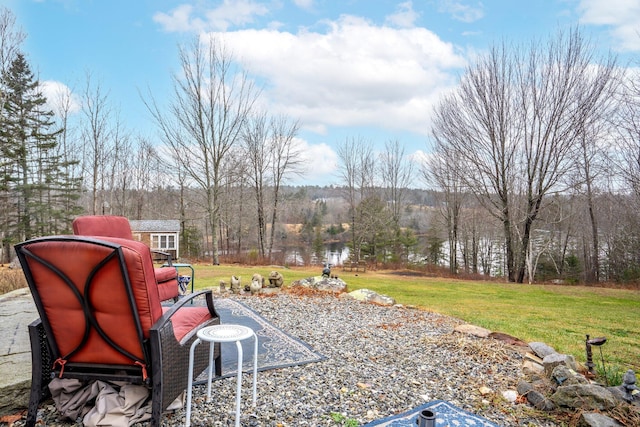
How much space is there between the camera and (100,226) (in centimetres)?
429

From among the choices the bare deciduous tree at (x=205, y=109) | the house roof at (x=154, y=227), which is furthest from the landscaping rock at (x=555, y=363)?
the house roof at (x=154, y=227)

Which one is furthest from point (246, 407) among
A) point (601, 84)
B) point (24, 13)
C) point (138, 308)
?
point (24, 13)

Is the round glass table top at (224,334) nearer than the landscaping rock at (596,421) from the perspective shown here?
Yes

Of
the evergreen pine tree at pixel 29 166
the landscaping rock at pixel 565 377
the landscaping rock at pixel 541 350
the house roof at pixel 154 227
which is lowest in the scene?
the landscaping rock at pixel 541 350

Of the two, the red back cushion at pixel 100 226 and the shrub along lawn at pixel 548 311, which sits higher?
the red back cushion at pixel 100 226

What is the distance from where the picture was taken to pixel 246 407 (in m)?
2.27

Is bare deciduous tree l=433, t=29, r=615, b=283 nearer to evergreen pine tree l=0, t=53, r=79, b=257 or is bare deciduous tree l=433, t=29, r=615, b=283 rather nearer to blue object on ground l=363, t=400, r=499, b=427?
blue object on ground l=363, t=400, r=499, b=427

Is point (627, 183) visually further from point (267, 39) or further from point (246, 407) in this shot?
point (246, 407)

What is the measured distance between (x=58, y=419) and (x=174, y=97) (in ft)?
44.8

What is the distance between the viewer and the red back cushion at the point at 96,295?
1.63m

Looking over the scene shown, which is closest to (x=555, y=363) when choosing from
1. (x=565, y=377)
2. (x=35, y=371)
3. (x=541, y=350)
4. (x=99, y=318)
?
(x=565, y=377)

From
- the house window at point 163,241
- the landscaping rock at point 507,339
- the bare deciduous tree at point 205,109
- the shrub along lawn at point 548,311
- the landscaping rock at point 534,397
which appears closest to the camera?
the landscaping rock at point 534,397

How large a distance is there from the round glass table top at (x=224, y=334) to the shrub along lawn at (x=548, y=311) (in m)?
2.86

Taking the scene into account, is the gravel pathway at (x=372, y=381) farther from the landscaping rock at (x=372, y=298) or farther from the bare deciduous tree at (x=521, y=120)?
the bare deciduous tree at (x=521, y=120)
